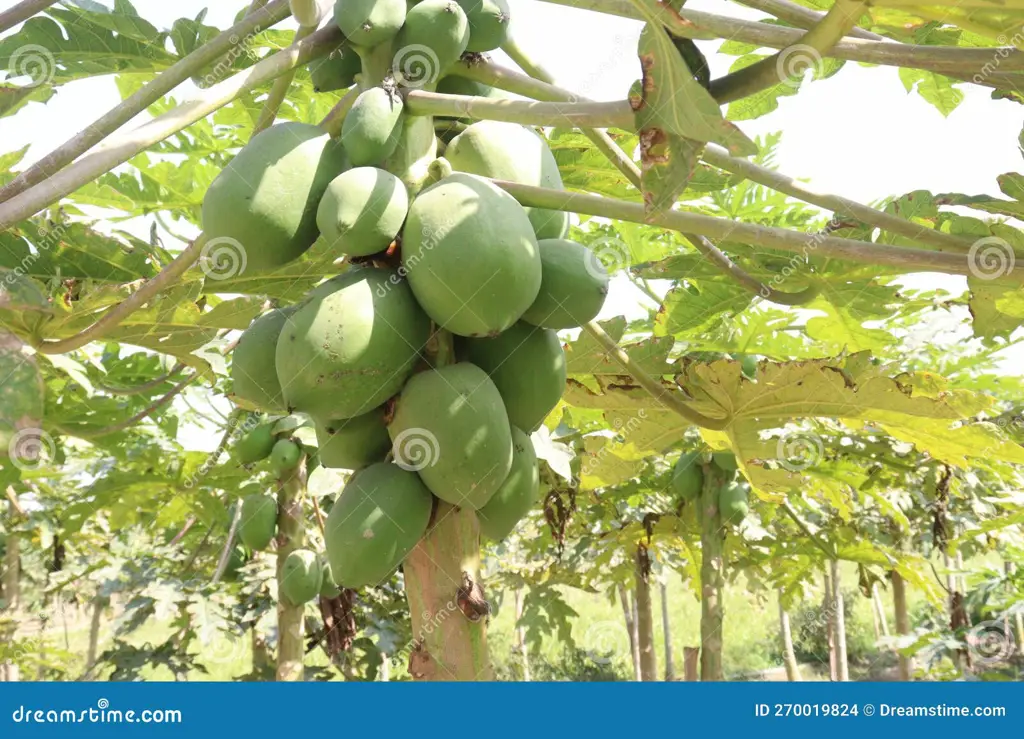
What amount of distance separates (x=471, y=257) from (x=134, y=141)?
0.43 metres

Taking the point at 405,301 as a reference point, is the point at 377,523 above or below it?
below

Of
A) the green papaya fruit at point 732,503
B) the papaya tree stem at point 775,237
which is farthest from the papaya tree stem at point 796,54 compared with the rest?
the green papaya fruit at point 732,503

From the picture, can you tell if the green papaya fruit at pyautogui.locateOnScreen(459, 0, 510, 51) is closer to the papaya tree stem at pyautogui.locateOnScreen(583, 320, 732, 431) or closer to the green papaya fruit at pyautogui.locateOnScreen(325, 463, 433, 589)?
the papaya tree stem at pyautogui.locateOnScreen(583, 320, 732, 431)

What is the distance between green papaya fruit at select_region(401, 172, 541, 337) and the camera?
1167 millimetres

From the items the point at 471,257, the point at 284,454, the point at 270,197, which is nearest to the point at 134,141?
the point at 270,197

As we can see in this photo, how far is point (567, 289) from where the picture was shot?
1306 mm

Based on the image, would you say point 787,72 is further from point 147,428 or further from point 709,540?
point 147,428

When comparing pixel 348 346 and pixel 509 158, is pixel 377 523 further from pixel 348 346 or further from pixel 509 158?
pixel 509 158

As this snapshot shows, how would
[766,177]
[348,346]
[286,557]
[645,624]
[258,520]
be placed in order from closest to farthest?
1. [348,346]
2. [766,177]
3. [286,557]
4. [258,520]
5. [645,624]

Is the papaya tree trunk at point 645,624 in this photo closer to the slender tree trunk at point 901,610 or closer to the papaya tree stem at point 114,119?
the slender tree trunk at point 901,610

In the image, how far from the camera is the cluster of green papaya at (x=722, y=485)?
12.3 ft

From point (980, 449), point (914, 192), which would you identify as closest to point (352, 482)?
point (914, 192)

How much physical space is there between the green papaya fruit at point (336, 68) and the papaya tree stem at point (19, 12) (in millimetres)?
392

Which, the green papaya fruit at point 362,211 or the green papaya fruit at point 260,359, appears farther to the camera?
the green papaya fruit at point 260,359
